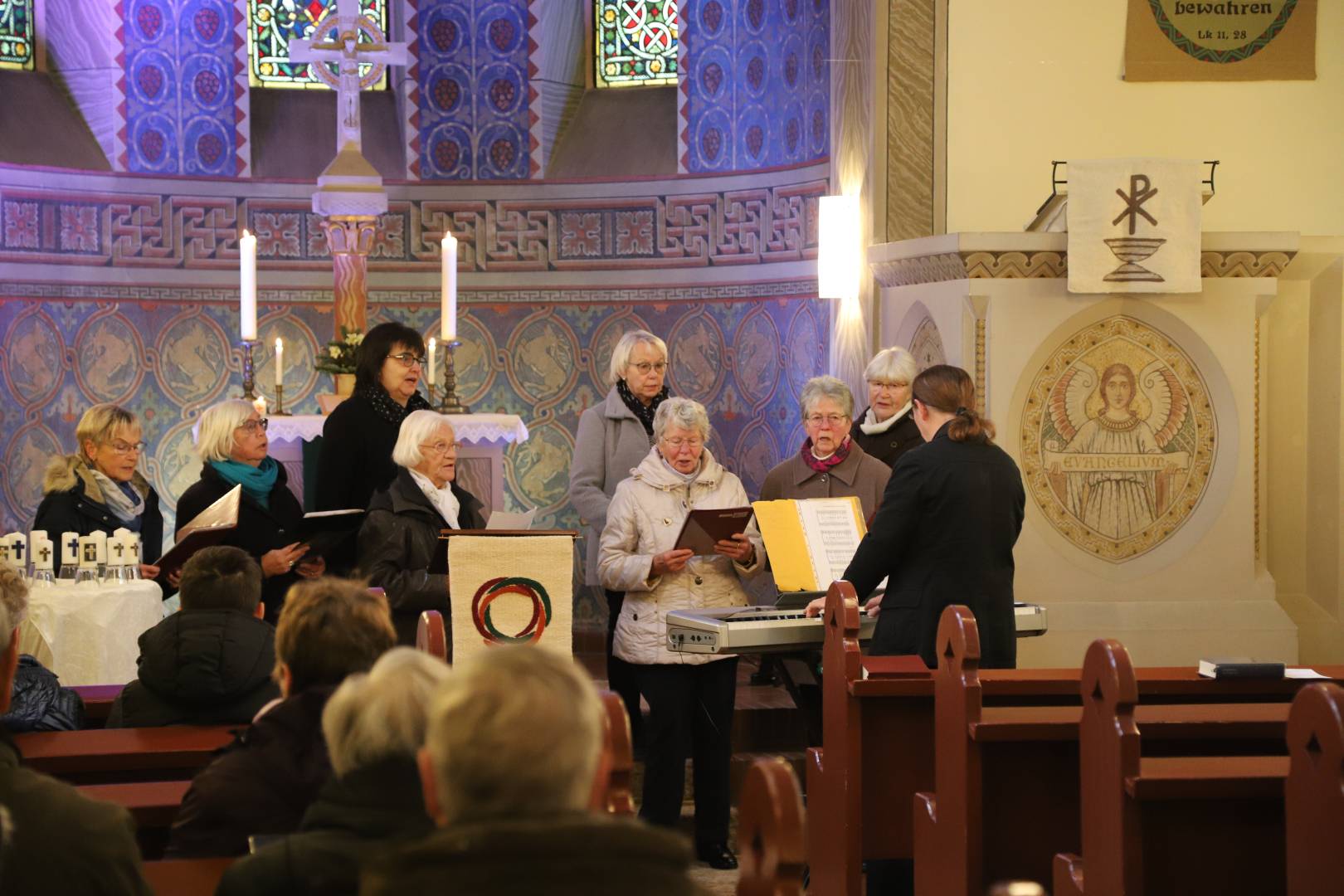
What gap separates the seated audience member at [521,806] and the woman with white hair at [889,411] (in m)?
3.79

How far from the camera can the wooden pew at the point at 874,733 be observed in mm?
3752

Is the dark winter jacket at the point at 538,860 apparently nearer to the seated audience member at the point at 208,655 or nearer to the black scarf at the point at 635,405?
the seated audience member at the point at 208,655

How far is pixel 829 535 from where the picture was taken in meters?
4.62

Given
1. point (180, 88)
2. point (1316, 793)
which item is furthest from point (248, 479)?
point (180, 88)

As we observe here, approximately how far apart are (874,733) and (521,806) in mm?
2408

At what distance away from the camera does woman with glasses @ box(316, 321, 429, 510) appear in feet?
16.3

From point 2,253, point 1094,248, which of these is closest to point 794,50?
point 1094,248

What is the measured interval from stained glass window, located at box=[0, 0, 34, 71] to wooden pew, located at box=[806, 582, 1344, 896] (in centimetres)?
740

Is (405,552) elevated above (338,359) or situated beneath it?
situated beneath

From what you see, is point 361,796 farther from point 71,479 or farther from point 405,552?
point 71,479

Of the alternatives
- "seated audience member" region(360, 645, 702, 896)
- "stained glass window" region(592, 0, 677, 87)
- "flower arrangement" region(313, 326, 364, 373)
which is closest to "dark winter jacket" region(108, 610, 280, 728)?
"seated audience member" region(360, 645, 702, 896)

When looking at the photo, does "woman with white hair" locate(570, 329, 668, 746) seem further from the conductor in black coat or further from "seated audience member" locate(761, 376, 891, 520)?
the conductor in black coat

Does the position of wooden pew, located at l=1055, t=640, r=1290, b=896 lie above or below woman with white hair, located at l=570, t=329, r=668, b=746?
below

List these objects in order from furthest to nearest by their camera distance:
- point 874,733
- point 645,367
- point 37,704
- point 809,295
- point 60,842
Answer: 1. point 809,295
2. point 645,367
3. point 874,733
4. point 37,704
5. point 60,842
